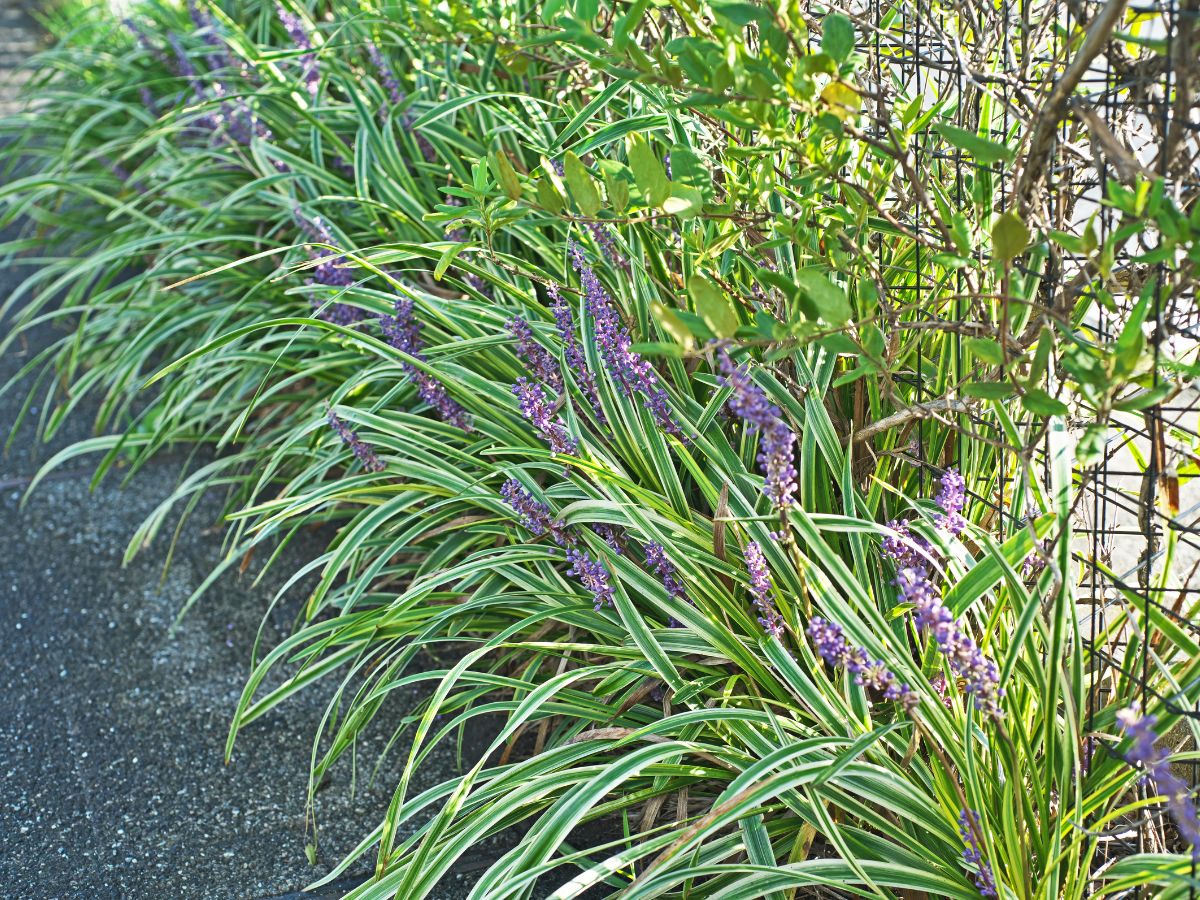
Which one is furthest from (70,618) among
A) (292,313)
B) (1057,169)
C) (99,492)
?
(1057,169)

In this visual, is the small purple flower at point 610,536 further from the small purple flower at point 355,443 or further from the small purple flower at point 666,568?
the small purple flower at point 355,443

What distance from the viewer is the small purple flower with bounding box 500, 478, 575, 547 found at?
61.6 inches

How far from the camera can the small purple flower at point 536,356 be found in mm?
1702

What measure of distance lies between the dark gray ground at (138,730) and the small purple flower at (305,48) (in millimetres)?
1123

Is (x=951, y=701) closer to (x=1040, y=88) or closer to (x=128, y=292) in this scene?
(x=1040, y=88)

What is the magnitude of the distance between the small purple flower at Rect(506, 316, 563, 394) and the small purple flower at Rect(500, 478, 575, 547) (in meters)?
0.20

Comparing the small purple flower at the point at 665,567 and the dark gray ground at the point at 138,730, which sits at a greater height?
the small purple flower at the point at 665,567

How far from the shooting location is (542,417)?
1.58 meters

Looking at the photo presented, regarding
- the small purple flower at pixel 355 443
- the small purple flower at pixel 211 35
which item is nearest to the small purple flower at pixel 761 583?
the small purple flower at pixel 355 443

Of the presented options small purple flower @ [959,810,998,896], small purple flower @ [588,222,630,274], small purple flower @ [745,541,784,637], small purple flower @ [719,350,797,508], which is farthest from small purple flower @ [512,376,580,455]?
small purple flower @ [959,810,998,896]

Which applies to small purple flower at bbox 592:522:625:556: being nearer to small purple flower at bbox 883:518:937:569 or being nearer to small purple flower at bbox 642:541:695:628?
small purple flower at bbox 642:541:695:628

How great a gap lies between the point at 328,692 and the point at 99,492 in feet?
3.50

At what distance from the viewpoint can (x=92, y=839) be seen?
1.75m

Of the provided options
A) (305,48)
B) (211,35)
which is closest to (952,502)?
(305,48)
